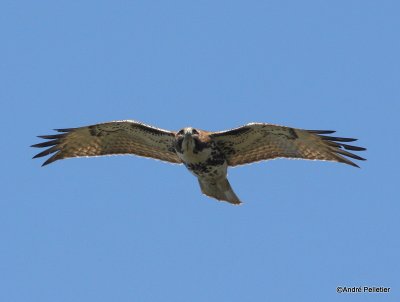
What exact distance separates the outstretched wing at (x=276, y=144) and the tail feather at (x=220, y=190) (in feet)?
1.69

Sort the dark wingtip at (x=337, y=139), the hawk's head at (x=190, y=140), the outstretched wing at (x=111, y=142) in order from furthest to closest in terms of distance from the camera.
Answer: the outstretched wing at (x=111, y=142) → the dark wingtip at (x=337, y=139) → the hawk's head at (x=190, y=140)

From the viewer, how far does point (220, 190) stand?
19.0m

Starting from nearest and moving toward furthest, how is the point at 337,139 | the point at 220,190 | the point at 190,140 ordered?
the point at 190,140 < the point at 337,139 < the point at 220,190

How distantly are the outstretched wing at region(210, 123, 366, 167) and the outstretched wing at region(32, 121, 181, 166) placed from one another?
1324mm

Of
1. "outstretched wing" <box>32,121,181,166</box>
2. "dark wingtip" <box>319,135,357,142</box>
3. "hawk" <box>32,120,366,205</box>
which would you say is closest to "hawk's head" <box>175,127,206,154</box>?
"hawk" <box>32,120,366,205</box>

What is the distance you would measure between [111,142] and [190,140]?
260 cm

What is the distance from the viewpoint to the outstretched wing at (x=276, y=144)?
18.0 metres

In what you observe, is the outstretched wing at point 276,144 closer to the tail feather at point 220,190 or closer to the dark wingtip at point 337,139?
the dark wingtip at point 337,139

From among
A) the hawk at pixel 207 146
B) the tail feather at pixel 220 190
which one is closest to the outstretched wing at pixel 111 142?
the hawk at pixel 207 146

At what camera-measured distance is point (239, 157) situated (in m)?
18.7

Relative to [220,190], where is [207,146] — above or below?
above

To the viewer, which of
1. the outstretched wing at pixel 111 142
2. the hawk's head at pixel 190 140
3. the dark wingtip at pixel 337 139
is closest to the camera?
the hawk's head at pixel 190 140

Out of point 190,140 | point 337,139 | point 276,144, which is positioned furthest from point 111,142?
point 337,139

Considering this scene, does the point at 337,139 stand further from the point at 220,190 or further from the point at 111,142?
the point at 111,142
